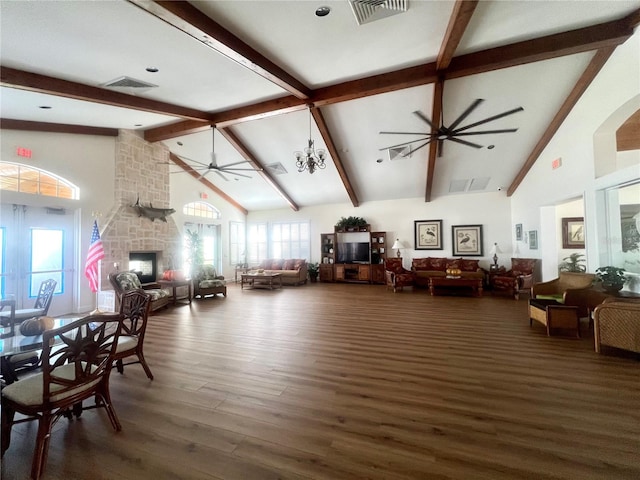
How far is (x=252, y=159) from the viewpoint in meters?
7.39

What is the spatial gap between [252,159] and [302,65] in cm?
374

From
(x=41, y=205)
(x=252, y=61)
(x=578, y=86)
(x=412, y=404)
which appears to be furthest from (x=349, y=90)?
(x=41, y=205)

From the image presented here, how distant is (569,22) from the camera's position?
364 cm

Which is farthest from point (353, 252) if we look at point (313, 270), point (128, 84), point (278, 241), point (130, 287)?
point (128, 84)

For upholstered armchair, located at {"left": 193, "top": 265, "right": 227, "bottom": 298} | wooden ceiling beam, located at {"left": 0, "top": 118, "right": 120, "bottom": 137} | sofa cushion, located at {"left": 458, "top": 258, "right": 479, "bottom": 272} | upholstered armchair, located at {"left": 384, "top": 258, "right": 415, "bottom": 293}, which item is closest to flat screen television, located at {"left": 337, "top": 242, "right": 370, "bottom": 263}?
upholstered armchair, located at {"left": 384, "top": 258, "right": 415, "bottom": 293}

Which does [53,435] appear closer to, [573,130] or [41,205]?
[41,205]

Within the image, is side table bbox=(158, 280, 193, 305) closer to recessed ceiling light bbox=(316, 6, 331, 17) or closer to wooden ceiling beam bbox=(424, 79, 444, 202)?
recessed ceiling light bbox=(316, 6, 331, 17)

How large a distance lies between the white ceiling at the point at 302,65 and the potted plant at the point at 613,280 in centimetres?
348

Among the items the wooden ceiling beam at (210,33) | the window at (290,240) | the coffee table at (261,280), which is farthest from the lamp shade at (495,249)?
the wooden ceiling beam at (210,33)

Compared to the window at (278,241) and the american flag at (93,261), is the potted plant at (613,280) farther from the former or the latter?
the american flag at (93,261)

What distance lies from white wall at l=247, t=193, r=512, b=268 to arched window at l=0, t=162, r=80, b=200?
6.41 meters

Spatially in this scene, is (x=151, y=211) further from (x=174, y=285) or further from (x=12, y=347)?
(x=12, y=347)

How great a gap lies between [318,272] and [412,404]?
788 cm

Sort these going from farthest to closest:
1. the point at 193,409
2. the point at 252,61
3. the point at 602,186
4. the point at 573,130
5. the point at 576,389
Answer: the point at 573,130, the point at 602,186, the point at 252,61, the point at 576,389, the point at 193,409
